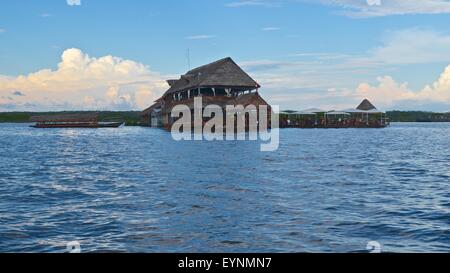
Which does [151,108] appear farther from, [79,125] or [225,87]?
[225,87]

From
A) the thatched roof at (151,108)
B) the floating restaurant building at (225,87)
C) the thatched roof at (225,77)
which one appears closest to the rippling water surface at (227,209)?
the floating restaurant building at (225,87)

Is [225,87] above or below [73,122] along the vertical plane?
above

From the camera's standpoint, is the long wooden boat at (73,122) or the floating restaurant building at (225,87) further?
the long wooden boat at (73,122)

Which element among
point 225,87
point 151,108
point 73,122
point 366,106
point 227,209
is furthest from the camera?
point 73,122

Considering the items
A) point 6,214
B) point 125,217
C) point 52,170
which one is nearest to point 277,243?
point 125,217

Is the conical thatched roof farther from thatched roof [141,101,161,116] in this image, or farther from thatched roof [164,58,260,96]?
thatched roof [141,101,161,116]

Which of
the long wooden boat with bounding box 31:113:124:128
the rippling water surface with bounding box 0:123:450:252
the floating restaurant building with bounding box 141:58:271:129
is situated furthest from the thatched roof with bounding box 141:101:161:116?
the rippling water surface with bounding box 0:123:450:252

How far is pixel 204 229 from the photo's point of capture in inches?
397

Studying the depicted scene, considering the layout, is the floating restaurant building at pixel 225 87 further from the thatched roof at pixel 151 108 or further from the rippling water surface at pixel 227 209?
the rippling water surface at pixel 227 209

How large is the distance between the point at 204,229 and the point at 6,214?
5588 millimetres

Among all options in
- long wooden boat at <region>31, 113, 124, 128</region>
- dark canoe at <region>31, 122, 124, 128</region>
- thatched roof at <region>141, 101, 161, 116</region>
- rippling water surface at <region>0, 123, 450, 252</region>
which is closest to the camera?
rippling water surface at <region>0, 123, 450, 252</region>

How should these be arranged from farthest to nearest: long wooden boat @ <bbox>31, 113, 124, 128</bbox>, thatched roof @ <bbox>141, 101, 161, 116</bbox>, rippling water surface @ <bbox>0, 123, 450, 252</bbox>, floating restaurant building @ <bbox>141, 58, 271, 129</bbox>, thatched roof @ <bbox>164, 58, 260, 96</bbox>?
thatched roof @ <bbox>141, 101, 161, 116</bbox> < long wooden boat @ <bbox>31, 113, 124, 128</bbox> < thatched roof @ <bbox>164, 58, 260, 96</bbox> < floating restaurant building @ <bbox>141, 58, 271, 129</bbox> < rippling water surface @ <bbox>0, 123, 450, 252</bbox>

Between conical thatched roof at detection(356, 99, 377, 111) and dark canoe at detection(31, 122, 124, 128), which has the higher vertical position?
conical thatched roof at detection(356, 99, 377, 111)

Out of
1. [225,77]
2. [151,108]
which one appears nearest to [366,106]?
[225,77]
